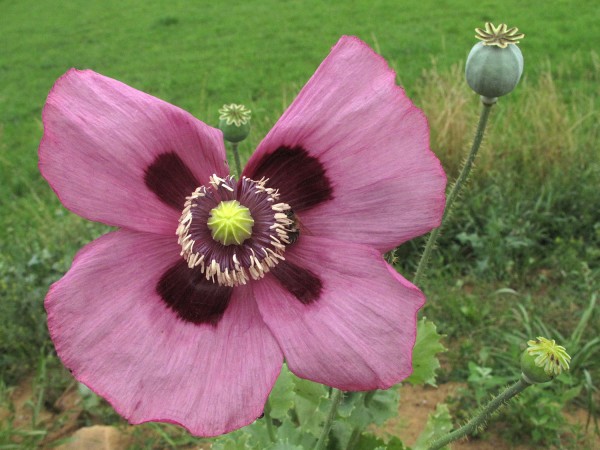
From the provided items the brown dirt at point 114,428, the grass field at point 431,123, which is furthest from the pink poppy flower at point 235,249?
the grass field at point 431,123

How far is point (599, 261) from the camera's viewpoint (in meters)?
4.18

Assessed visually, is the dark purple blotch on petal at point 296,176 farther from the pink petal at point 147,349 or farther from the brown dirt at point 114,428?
the brown dirt at point 114,428

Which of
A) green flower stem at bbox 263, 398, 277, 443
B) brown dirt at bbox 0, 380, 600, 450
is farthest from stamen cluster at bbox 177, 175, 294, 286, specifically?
brown dirt at bbox 0, 380, 600, 450

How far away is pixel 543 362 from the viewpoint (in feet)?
4.58

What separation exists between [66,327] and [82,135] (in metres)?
0.32

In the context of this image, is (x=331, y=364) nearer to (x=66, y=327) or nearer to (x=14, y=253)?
(x=66, y=327)

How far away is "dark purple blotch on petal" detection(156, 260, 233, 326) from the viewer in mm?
1280

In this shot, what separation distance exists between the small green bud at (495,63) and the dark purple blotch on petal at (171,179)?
0.58m

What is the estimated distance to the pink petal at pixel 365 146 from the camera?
1176 millimetres

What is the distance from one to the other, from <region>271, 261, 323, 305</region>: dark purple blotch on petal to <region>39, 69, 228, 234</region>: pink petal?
0.74 feet

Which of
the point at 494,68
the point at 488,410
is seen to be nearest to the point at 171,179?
the point at 494,68

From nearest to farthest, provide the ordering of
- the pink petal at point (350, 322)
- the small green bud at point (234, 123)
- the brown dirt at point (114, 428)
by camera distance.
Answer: the pink petal at point (350, 322)
the small green bud at point (234, 123)
the brown dirt at point (114, 428)

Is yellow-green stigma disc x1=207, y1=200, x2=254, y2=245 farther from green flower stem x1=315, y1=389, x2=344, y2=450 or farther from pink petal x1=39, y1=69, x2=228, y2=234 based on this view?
green flower stem x1=315, y1=389, x2=344, y2=450

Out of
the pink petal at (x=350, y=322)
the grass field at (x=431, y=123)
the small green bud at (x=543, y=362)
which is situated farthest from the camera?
the grass field at (x=431, y=123)
